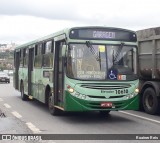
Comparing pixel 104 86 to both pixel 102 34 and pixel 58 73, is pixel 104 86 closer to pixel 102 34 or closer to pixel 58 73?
pixel 102 34

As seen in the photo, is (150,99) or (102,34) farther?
(150,99)

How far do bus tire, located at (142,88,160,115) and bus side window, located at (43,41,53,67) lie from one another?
11.7 feet

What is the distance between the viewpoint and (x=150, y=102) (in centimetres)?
1338

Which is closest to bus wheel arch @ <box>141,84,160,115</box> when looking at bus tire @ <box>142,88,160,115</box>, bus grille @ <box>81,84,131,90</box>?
bus tire @ <box>142,88,160,115</box>

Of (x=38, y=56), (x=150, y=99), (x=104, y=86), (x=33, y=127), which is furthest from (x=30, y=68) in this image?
(x=33, y=127)

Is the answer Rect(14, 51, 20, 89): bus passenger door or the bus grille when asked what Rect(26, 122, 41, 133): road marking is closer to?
the bus grille

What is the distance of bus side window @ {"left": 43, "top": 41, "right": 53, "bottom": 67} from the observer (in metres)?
12.6

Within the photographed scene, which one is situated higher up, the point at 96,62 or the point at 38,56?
the point at 38,56

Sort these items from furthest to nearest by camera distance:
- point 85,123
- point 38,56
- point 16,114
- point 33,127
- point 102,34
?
point 38,56 → point 16,114 → point 102,34 → point 85,123 → point 33,127

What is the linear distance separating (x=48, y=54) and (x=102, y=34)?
265 centimetres

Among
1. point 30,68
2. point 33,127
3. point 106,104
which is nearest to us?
point 33,127

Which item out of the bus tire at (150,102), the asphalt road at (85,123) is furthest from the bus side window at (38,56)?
the bus tire at (150,102)

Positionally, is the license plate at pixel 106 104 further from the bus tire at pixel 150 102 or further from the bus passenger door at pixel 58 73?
the bus tire at pixel 150 102

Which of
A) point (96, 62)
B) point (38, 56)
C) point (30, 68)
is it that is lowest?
point (30, 68)
